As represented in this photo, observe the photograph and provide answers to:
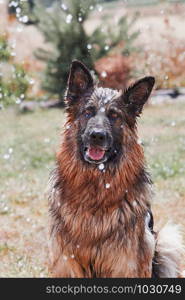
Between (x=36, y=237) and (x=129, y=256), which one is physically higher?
(x=129, y=256)

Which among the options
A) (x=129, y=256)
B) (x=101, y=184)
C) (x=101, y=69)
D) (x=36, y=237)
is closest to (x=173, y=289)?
(x=129, y=256)

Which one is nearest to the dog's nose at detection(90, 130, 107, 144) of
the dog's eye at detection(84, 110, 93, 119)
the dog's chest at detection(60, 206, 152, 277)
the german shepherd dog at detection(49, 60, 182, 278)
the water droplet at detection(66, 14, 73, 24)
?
the german shepherd dog at detection(49, 60, 182, 278)

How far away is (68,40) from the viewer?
18.5 meters

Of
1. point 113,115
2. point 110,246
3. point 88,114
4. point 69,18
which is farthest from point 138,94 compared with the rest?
point 69,18

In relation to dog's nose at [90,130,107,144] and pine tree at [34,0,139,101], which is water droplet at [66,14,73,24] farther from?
dog's nose at [90,130,107,144]

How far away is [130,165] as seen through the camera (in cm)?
505

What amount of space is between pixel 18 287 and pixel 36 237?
2.59 metres

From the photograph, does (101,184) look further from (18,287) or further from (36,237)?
(36,237)

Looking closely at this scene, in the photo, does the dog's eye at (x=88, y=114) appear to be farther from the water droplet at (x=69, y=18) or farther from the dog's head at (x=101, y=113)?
the water droplet at (x=69, y=18)

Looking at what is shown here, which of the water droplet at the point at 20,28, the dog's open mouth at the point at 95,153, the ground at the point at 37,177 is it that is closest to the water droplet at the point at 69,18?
the ground at the point at 37,177

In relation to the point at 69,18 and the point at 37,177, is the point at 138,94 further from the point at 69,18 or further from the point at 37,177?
the point at 69,18

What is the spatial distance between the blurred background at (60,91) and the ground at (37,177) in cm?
2

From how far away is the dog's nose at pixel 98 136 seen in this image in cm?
485

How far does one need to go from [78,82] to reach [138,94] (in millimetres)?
581
